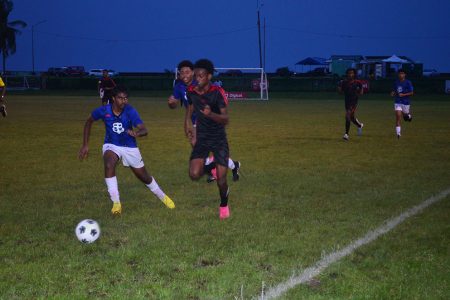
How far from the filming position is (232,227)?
24.6 feet

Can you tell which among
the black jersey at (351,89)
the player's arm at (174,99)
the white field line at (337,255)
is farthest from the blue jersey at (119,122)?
the black jersey at (351,89)

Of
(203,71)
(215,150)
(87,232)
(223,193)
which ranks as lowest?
(87,232)

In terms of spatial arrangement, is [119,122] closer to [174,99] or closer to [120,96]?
[120,96]

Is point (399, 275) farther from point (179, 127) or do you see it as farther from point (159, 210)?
point (179, 127)

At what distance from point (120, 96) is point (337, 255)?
3.49m

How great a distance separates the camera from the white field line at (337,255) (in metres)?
5.19

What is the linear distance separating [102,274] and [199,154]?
126 inches

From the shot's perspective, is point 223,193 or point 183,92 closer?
point 223,193

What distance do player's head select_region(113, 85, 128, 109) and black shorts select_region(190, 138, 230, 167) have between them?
44.3 inches

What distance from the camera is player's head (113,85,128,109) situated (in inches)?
318

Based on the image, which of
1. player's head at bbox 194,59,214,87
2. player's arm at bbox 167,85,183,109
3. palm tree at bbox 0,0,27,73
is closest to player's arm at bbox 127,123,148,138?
player's head at bbox 194,59,214,87

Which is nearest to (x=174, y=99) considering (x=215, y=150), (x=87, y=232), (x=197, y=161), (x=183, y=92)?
(x=183, y=92)

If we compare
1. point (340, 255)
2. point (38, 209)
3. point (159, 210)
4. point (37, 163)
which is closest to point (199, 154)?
point (159, 210)

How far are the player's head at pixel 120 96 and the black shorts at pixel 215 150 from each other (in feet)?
3.69
